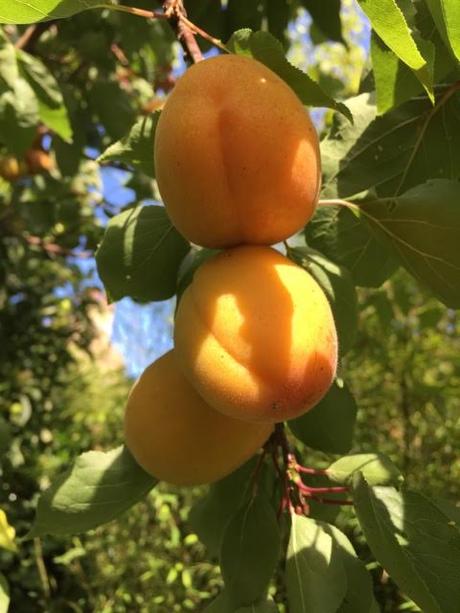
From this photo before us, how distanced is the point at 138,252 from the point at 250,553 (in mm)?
398

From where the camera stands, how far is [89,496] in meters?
0.91

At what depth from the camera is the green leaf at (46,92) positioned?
1427 mm

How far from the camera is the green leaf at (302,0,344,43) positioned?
147 cm

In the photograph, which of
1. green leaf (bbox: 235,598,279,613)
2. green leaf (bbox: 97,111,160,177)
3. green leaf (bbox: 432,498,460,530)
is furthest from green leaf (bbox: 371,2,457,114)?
green leaf (bbox: 235,598,279,613)

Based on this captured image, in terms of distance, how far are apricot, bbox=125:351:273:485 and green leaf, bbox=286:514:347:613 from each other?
121 mm

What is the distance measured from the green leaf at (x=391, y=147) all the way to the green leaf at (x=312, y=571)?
435 mm

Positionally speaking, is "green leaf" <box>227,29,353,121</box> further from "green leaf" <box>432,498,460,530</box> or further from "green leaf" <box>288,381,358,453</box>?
"green leaf" <box>432,498,460,530</box>

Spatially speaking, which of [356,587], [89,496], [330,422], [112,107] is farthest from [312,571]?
A: [112,107]

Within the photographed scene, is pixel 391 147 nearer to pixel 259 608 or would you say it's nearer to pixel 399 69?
pixel 399 69

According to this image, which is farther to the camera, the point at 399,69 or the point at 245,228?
the point at 399,69

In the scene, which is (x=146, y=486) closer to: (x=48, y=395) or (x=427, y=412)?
(x=427, y=412)

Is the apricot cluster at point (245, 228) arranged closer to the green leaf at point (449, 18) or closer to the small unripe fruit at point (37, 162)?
the green leaf at point (449, 18)

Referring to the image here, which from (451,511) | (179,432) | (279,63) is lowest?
(451,511)

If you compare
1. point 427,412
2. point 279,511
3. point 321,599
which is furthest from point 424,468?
point 321,599
